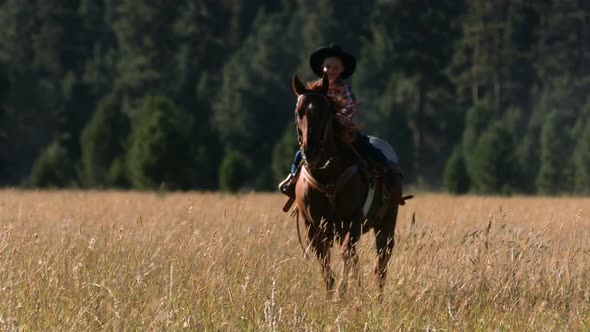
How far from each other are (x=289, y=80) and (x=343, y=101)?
71.5m

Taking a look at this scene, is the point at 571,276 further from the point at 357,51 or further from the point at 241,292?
the point at 357,51

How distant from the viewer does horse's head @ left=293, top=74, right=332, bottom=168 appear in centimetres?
746

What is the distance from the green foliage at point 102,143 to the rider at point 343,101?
51980 mm

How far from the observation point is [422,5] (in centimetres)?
8125

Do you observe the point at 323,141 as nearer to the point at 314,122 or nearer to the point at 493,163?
the point at 314,122

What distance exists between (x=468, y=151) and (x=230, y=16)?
43.9 meters

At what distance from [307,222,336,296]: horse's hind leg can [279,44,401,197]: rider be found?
2.12 feet

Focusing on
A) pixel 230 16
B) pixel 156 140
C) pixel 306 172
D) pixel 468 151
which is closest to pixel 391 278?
pixel 306 172

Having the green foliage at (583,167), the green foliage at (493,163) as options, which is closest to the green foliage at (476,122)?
the green foliage at (583,167)

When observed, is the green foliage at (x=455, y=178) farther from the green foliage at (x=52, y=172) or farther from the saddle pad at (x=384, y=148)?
the saddle pad at (x=384, y=148)

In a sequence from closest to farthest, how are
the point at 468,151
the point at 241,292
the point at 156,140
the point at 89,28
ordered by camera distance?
1. the point at 241,292
2. the point at 156,140
3. the point at 468,151
4. the point at 89,28

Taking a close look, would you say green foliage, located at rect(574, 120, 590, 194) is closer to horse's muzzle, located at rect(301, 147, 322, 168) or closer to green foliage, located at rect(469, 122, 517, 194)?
green foliage, located at rect(469, 122, 517, 194)

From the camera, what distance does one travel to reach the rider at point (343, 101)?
8109 mm

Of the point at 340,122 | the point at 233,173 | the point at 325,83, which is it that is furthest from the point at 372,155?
the point at 233,173
